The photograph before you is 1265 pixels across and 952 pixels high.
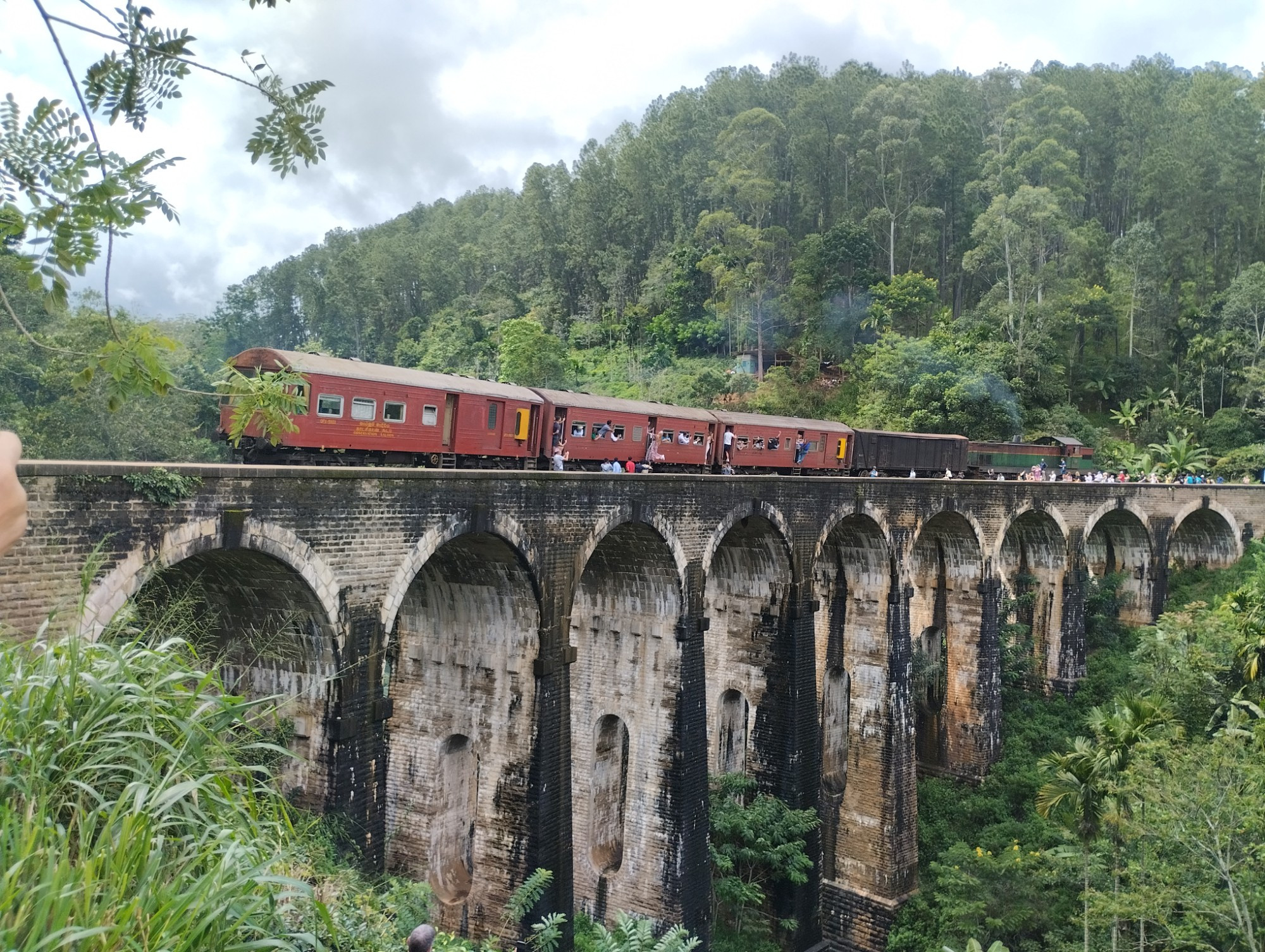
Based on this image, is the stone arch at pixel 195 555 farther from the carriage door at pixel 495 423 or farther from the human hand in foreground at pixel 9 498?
the human hand in foreground at pixel 9 498

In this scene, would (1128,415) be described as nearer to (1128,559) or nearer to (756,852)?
(1128,559)

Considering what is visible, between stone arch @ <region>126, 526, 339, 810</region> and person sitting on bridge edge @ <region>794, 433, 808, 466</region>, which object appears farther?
person sitting on bridge edge @ <region>794, 433, 808, 466</region>

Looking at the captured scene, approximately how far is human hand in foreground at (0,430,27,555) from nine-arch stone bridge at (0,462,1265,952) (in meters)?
3.56

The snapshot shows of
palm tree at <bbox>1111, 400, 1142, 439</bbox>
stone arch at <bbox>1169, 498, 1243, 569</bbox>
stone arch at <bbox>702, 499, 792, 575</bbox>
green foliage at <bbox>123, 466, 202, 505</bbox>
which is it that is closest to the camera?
green foliage at <bbox>123, 466, 202, 505</bbox>

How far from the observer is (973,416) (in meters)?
38.6

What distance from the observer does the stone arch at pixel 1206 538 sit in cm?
3275

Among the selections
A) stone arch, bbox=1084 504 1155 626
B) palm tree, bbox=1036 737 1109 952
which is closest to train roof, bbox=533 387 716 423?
palm tree, bbox=1036 737 1109 952

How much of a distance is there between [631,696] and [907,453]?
52.8 ft

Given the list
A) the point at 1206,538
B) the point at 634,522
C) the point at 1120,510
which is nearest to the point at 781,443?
the point at 634,522

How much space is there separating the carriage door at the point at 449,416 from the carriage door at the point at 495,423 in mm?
825

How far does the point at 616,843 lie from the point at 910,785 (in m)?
8.07

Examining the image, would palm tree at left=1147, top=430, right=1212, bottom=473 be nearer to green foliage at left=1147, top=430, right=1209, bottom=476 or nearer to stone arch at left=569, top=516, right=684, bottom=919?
green foliage at left=1147, top=430, right=1209, bottom=476

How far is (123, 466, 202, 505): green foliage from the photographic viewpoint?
845cm

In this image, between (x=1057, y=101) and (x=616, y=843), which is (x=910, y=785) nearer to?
(x=616, y=843)
